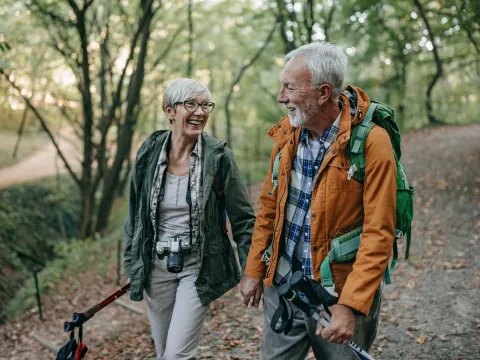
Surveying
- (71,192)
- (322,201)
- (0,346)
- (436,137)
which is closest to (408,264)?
(322,201)

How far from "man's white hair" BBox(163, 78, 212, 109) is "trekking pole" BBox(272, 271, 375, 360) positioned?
1.53 m

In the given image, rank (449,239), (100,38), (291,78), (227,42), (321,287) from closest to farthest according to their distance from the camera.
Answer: (321,287) < (291,78) < (449,239) < (100,38) < (227,42)

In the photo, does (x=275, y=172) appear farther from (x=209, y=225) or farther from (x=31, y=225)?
(x=31, y=225)

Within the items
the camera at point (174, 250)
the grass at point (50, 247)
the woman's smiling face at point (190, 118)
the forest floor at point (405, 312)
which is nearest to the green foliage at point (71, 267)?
the grass at point (50, 247)

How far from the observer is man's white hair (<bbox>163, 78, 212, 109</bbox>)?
300 cm

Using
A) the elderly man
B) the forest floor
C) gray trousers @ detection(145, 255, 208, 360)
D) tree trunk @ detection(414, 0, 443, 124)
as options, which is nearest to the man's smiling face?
the elderly man

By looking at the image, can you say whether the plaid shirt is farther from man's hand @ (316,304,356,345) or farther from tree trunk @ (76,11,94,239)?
tree trunk @ (76,11,94,239)

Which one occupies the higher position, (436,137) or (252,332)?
(436,137)

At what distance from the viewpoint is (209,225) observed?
9.80 ft

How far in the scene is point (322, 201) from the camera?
217cm

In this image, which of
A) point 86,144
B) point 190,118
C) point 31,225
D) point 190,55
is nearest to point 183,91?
point 190,118

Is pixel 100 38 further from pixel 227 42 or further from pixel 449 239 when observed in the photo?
pixel 449 239

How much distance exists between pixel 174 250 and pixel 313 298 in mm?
1182

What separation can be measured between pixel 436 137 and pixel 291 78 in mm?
15435
